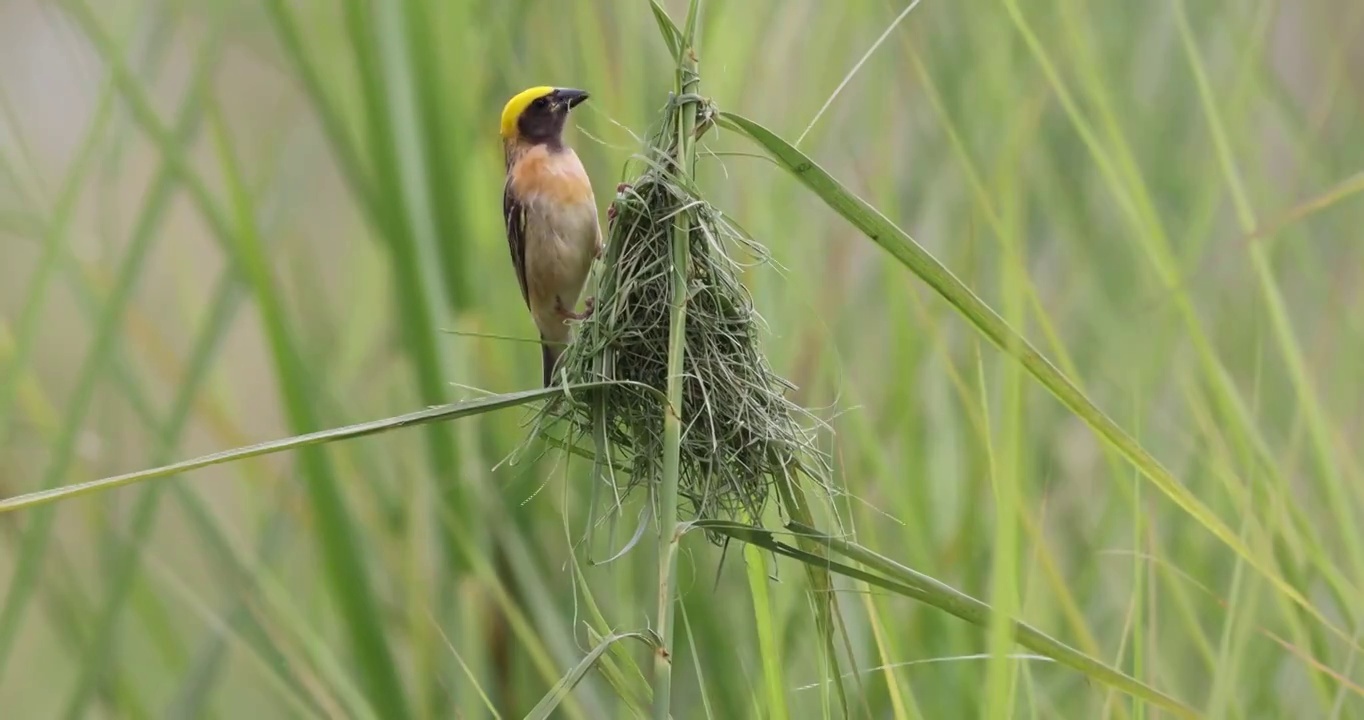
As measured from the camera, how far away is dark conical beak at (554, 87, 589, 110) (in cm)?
142

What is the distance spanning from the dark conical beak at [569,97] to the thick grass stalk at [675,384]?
53 cm

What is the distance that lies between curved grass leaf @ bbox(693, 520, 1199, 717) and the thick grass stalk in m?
0.05

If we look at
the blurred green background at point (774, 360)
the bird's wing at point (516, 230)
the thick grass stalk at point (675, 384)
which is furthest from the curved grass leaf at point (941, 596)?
the bird's wing at point (516, 230)

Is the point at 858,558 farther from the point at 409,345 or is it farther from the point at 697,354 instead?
the point at 409,345

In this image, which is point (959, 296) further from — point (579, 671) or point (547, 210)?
point (547, 210)

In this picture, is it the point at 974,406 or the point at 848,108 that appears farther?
the point at 848,108

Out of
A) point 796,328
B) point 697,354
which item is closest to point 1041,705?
point 796,328

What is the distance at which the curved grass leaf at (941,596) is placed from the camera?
0.74 m

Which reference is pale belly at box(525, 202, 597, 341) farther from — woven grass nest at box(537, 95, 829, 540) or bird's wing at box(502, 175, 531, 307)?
woven grass nest at box(537, 95, 829, 540)

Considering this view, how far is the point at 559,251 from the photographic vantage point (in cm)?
158

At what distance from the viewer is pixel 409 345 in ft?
4.59

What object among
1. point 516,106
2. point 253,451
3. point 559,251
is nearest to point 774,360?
point 559,251

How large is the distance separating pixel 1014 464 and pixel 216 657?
1090mm

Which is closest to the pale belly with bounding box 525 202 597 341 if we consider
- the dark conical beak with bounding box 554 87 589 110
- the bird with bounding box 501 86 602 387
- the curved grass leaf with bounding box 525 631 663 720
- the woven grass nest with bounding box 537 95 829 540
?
the bird with bounding box 501 86 602 387
